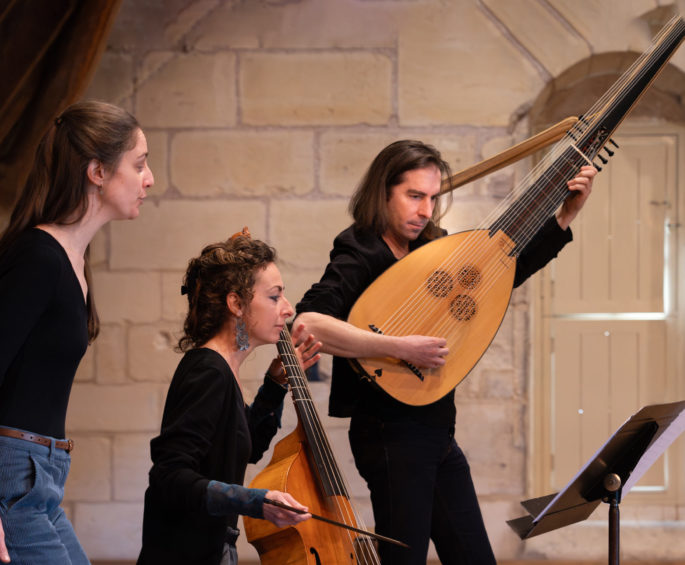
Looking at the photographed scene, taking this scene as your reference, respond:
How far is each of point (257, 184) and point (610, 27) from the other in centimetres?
168

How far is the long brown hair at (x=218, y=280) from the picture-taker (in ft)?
5.92

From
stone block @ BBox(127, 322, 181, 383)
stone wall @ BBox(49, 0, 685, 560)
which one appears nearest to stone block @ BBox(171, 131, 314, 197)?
stone wall @ BBox(49, 0, 685, 560)

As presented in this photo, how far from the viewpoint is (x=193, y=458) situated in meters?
1.57

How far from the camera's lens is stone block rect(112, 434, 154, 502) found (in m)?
3.58

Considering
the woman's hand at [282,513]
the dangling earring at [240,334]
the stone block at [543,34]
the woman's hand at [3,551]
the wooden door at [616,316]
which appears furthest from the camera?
the wooden door at [616,316]

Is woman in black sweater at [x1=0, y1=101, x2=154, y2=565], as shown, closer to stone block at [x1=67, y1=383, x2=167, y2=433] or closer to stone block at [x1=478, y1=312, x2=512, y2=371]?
stone block at [x1=67, y1=383, x2=167, y2=433]

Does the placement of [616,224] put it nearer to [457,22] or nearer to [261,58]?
[457,22]

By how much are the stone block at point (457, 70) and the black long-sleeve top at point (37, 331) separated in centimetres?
243

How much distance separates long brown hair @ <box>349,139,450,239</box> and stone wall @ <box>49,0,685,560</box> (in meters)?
1.43

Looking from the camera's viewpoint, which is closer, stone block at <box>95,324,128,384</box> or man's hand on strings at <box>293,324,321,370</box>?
man's hand on strings at <box>293,324,321,370</box>

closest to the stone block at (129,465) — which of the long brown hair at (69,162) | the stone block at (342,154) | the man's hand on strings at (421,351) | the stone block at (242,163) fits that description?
the stone block at (242,163)

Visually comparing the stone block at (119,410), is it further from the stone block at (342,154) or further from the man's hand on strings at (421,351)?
the man's hand on strings at (421,351)

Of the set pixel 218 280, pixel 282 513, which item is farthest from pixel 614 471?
pixel 218 280

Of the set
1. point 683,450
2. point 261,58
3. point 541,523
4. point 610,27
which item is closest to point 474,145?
point 610,27
